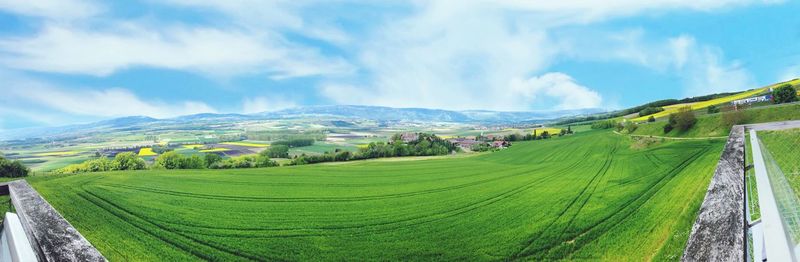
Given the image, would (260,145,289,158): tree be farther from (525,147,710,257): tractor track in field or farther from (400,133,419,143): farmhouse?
(525,147,710,257): tractor track in field

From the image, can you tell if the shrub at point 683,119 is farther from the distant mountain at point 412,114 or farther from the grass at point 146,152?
the distant mountain at point 412,114

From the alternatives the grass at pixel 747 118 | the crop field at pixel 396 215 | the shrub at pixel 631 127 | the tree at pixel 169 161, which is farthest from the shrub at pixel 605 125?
the tree at pixel 169 161

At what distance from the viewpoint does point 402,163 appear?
17.8m

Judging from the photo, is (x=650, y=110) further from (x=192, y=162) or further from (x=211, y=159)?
(x=192, y=162)

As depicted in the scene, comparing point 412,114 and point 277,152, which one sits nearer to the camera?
point 277,152

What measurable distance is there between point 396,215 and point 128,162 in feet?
31.8

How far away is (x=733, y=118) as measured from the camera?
1079cm

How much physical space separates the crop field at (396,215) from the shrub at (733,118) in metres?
1.87

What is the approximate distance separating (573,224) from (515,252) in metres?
1.64

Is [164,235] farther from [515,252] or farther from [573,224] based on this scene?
[573,224]

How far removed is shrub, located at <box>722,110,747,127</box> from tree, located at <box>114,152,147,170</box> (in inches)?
785

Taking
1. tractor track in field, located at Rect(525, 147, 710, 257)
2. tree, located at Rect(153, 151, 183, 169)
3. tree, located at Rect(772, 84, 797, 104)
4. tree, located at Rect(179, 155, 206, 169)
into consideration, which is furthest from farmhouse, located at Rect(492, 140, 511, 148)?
tree, located at Rect(153, 151, 183, 169)

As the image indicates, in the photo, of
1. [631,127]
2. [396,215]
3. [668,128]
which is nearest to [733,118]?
[668,128]

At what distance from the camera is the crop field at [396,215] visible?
13.2ft
